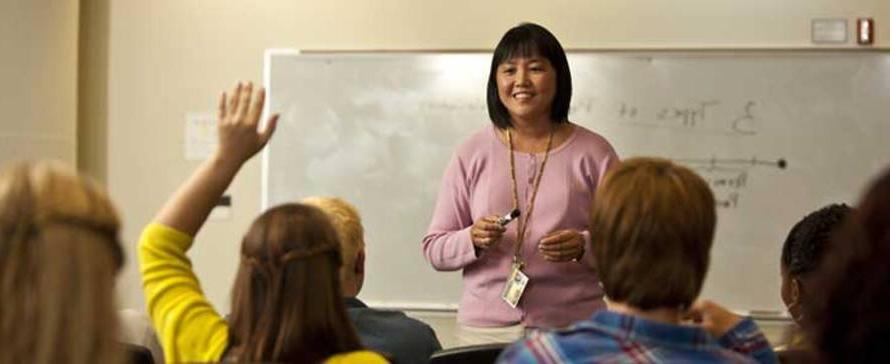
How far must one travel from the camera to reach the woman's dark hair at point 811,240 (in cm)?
213

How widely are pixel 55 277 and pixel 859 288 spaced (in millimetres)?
854

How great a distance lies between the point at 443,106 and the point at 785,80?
146 centimetres

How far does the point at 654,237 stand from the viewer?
1.46 meters

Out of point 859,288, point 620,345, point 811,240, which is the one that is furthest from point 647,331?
point 811,240

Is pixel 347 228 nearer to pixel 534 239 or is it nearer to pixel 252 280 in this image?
pixel 534 239

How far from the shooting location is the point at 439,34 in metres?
4.62

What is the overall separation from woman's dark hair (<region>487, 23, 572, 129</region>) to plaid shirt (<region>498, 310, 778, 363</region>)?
153cm

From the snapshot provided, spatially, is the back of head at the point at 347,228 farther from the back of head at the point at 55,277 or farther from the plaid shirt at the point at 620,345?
the back of head at the point at 55,277

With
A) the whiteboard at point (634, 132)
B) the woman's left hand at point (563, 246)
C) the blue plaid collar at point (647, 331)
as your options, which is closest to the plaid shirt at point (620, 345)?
the blue plaid collar at point (647, 331)

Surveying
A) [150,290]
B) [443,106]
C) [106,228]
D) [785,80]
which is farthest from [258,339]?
[785,80]

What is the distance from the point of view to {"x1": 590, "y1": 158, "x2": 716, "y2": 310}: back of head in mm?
1466

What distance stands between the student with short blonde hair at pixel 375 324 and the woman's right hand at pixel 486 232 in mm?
430

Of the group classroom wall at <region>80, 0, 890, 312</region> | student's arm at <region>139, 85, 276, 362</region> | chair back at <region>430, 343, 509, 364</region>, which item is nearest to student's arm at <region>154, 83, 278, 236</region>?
student's arm at <region>139, 85, 276, 362</region>

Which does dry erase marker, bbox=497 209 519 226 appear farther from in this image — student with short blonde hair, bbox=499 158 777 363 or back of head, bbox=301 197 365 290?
student with short blonde hair, bbox=499 158 777 363
